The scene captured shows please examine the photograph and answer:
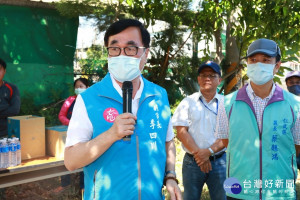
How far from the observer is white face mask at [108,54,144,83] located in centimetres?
157

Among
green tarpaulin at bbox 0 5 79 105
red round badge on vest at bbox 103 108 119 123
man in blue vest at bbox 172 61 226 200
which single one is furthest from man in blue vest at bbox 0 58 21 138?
red round badge on vest at bbox 103 108 119 123

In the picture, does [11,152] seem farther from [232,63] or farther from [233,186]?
[232,63]

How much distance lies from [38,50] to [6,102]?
302 centimetres

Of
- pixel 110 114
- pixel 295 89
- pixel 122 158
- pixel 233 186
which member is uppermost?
pixel 295 89

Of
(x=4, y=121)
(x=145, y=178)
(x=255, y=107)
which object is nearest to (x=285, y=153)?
(x=255, y=107)

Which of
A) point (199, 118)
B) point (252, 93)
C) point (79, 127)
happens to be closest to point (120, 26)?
point (79, 127)

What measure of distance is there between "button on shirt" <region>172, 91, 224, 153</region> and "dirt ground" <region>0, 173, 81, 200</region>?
235 centimetres

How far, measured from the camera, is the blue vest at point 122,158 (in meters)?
1.44

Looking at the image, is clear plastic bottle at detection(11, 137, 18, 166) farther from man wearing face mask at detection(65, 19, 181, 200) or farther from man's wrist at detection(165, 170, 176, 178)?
man's wrist at detection(165, 170, 176, 178)

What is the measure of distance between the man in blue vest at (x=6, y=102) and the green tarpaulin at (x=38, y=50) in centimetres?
250

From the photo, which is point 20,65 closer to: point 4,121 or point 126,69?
point 4,121

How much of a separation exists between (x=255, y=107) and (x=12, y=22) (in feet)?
18.8

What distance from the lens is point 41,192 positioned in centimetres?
456

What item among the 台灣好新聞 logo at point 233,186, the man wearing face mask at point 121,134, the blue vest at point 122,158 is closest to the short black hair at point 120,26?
the man wearing face mask at point 121,134
